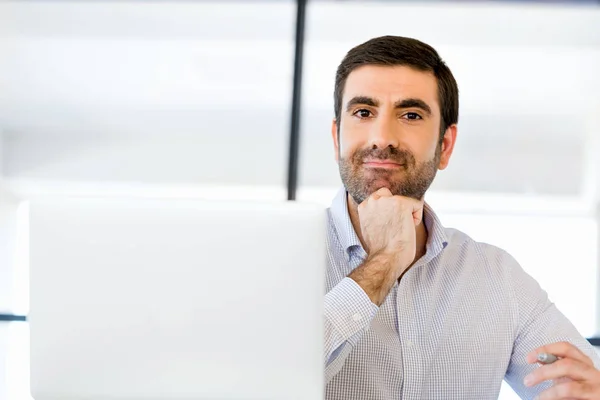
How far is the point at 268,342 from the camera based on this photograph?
0.92 meters

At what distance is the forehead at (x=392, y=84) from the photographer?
196 cm

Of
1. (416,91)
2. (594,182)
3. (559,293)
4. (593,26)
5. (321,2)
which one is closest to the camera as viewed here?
(416,91)

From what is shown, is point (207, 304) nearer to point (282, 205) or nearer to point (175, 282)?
point (175, 282)

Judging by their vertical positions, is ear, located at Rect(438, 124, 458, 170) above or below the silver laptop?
above

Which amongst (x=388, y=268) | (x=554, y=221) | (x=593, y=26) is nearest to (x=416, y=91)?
(x=388, y=268)

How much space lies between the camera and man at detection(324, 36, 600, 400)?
1.28 m

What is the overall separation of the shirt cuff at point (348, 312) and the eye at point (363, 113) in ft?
2.74

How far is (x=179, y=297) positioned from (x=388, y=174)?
112 centimetres

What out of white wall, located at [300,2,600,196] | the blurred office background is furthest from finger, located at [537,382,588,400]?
white wall, located at [300,2,600,196]

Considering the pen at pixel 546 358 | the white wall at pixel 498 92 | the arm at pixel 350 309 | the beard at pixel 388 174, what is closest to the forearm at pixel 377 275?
the arm at pixel 350 309

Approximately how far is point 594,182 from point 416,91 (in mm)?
7161

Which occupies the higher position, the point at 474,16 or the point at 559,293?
the point at 474,16

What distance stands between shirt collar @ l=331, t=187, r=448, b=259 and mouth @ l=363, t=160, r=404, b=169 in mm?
135

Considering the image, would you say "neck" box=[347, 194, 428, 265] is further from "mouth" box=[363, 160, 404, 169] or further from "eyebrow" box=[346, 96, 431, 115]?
"eyebrow" box=[346, 96, 431, 115]
